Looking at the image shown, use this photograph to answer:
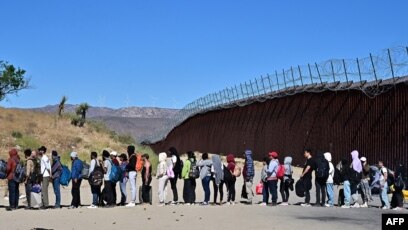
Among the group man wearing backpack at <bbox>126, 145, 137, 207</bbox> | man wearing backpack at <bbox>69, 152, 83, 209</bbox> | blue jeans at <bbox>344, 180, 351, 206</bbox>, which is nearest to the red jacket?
man wearing backpack at <bbox>69, 152, 83, 209</bbox>

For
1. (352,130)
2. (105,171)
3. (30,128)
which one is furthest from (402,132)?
(30,128)

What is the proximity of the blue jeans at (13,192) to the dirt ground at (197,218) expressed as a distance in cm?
27

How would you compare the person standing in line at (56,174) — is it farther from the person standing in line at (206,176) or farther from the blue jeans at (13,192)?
the person standing in line at (206,176)

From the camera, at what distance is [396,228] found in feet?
38.5

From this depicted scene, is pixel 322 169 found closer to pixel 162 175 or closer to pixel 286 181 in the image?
pixel 286 181

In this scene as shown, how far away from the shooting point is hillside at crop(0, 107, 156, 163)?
146 feet

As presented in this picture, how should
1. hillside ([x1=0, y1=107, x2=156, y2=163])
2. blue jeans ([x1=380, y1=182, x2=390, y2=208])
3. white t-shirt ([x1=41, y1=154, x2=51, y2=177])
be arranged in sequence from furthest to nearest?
hillside ([x1=0, y1=107, x2=156, y2=163]) < white t-shirt ([x1=41, y1=154, x2=51, y2=177]) < blue jeans ([x1=380, y1=182, x2=390, y2=208])

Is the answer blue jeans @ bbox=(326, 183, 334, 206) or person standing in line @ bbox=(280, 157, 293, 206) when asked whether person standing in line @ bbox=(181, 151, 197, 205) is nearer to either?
person standing in line @ bbox=(280, 157, 293, 206)

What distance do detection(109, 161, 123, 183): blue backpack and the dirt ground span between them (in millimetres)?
835

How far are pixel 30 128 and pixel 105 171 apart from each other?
36075 mm

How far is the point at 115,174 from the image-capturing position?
19.2 meters

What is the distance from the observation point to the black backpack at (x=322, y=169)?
18.3 metres

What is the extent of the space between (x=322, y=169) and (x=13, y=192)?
26.9 feet

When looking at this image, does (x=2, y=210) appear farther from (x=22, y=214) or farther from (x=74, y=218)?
(x=74, y=218)
